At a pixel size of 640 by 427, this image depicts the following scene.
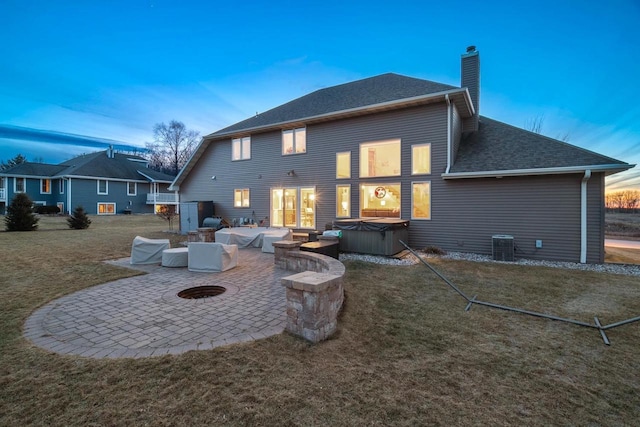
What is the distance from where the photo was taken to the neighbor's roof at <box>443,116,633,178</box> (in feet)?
24.7

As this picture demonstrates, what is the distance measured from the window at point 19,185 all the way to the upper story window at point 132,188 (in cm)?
782

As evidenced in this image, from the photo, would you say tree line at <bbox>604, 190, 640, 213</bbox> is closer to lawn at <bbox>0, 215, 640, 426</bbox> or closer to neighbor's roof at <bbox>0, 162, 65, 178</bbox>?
lawn at <bbox>0, 215, 640, 426</bbox>

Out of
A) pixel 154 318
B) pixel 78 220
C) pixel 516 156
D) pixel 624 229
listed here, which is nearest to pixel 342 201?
pixel 516 156

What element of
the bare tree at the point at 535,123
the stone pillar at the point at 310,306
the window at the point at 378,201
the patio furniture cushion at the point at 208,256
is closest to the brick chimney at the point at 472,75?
the window at the point at 378,201

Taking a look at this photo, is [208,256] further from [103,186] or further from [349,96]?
[103,186]

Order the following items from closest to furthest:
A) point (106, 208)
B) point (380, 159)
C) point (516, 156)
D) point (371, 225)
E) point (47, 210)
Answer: point (371, 225), point (516, 156), point (380, 159), point (47, 210), point (106, 208)

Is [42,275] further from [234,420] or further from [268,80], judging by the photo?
[268,80]

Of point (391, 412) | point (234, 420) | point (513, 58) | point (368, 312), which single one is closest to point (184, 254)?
point (368, 312)

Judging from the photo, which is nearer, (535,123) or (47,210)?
(535,123)

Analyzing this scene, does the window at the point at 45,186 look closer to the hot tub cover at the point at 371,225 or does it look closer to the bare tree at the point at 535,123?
the hot tub cover at the point at 371,225

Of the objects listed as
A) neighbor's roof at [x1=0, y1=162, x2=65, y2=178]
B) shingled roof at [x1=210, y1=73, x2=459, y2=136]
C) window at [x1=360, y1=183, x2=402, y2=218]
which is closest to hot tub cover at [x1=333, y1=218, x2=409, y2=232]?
window at [x1=360, y1=183, x2=402, y2=218]

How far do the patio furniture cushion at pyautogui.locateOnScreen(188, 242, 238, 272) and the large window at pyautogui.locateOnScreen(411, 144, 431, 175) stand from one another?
697cm

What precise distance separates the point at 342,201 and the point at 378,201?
56.0 inches

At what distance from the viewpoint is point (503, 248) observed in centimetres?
810
